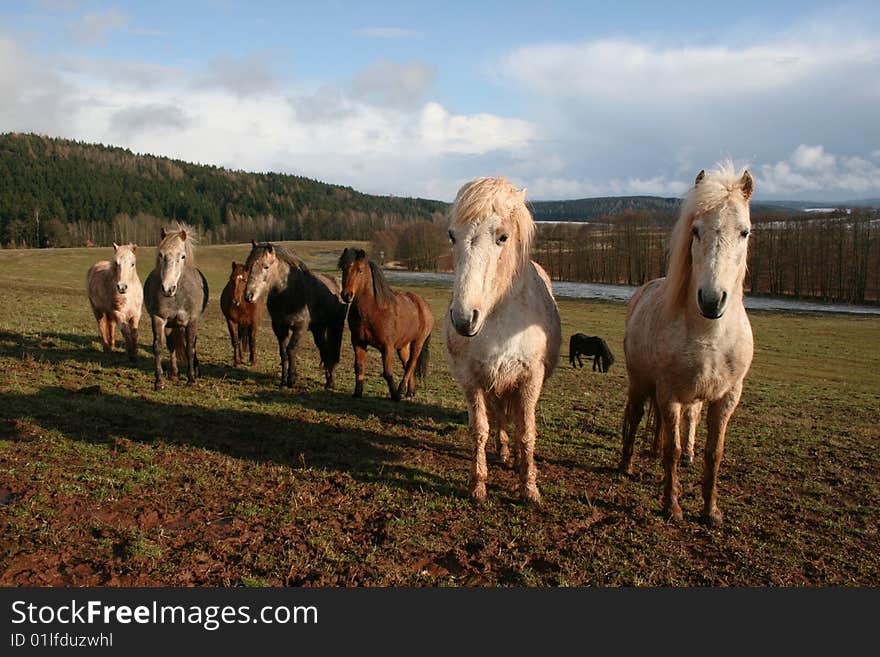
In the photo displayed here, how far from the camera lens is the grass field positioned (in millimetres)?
3590

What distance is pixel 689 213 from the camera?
4238 millimetres

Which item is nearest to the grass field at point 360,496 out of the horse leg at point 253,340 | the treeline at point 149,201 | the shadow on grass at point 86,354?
the shadow on grass at point 86,354

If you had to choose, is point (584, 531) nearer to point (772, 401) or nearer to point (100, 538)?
point (100, 538)

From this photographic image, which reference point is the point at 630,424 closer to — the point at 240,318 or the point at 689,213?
the point at 689,213

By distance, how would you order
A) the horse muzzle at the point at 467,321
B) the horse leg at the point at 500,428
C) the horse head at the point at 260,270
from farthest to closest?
the horse head at the point at 260,270 → the horse leg at the point at 500,428 → the horse muzzle at the point at 467,321

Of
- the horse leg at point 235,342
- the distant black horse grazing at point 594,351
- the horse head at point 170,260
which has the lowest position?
the distant black horse grazing at point 594,351

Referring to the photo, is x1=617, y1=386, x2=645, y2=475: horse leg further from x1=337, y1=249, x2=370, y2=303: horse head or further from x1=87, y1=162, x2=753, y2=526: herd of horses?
x1=337, y1=249, x2=370, y2=303: horse head

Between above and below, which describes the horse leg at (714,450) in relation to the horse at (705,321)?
below

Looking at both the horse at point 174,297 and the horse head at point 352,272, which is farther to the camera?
the horse at point 174,297

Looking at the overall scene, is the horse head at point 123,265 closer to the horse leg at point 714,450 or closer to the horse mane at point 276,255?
the horse mane at point 276,255

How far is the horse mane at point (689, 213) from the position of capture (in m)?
4.02

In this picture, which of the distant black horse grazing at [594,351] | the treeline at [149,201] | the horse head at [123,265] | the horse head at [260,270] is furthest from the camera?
the treeline at [149,201]

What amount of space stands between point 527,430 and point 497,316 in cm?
110

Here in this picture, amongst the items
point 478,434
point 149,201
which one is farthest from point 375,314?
point 149,201
